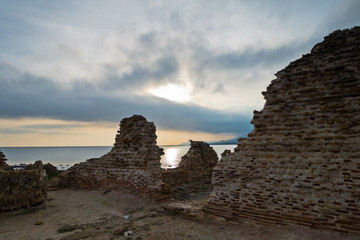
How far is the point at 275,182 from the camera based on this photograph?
536 cm

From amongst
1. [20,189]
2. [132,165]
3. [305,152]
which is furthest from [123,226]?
[305,152]

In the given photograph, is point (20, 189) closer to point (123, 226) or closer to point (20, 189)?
point (20, 189)

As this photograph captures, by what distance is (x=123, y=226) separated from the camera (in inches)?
227

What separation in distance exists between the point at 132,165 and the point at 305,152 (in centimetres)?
646

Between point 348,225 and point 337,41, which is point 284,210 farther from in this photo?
point 337,41

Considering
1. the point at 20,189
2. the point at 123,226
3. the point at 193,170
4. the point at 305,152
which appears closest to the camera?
the point at 305,152

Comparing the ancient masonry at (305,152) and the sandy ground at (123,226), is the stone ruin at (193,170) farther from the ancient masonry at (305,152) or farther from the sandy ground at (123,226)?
the ancient masonry at (305,152)

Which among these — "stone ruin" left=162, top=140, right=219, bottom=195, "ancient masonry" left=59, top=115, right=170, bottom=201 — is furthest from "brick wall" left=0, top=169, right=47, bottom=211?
"stone ruin" left=162, top=140, right=219, bottom=195

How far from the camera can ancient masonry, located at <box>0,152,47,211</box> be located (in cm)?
688

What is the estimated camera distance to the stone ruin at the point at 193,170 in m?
13.2

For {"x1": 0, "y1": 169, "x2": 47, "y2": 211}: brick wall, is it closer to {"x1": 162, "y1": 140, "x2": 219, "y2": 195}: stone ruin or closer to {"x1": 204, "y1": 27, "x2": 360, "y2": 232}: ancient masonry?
{"x1": 204, "y1": 27, "x2": 360, "y2": 232}: ancient masonry

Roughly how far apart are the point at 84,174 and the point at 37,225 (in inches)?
188

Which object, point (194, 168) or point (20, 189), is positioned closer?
point (20, 189)

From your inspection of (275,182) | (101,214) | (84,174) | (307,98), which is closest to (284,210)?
(275,182)
